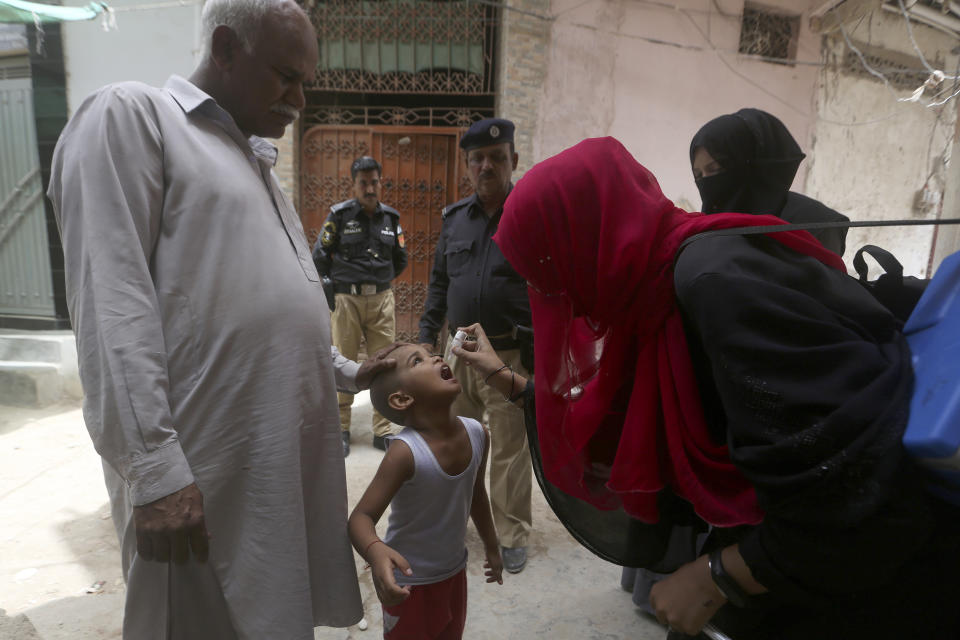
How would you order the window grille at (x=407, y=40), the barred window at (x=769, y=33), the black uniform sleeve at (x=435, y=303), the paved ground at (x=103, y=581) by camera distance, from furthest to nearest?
1. the barred window at (x=769, y=33)
2. the window grille at (x=407, y=40)
3. the black uniform sleeve at (x=435, y=303)
4. the paved ground at (x=103, y=581)

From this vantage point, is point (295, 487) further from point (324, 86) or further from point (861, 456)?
point (324, 86)

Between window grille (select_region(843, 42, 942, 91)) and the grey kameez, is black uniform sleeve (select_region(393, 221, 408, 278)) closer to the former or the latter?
the grey kameez

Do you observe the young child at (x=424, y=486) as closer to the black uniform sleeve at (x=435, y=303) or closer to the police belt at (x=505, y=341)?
the police belt at (x=505, y=341)

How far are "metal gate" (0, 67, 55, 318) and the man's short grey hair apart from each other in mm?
5582

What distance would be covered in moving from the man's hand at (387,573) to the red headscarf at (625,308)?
1.51 ft

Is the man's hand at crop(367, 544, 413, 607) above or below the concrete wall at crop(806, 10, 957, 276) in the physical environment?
below

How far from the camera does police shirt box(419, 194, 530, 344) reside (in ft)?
9.62

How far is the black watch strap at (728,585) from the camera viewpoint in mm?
1022

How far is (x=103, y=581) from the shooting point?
266 centimetres

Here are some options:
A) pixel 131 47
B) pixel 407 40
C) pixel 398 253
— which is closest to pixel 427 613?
pixel 398 253

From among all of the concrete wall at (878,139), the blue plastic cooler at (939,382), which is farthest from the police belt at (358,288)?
the concrete wall at (878,139)

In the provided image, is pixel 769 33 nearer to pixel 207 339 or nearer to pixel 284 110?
pixel 284 110

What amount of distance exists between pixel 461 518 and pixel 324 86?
5.94 meters

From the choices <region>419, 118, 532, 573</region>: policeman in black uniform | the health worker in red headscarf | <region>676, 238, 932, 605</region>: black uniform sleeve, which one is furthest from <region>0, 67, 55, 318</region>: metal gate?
<region>676, 238, 932, 605</region>: black uniform sleeve
